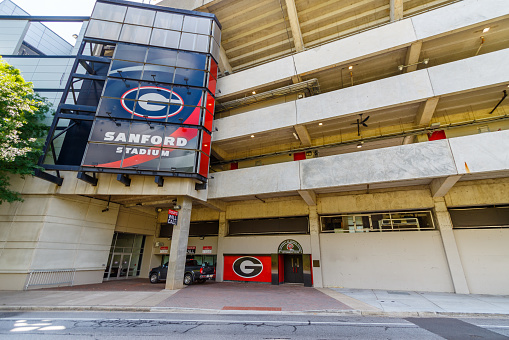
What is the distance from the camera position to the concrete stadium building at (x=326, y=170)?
11.5 m

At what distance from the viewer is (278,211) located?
1675 centimetres

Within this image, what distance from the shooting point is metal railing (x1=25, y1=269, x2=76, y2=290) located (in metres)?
11.4

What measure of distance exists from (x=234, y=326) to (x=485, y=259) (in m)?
13.6

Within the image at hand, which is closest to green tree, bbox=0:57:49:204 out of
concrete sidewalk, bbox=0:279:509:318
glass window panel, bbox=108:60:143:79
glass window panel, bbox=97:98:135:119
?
glass window panel, bbox=97:98:135:119

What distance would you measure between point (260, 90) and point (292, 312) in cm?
1422

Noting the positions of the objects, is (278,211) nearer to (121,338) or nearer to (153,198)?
(153,198)

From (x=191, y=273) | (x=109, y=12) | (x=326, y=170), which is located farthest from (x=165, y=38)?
(x=191, y=273)

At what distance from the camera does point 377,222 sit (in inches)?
558

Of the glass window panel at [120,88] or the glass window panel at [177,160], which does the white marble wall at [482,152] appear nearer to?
the glass window panel at [177,160]

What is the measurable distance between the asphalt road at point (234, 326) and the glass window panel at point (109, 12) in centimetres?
1728

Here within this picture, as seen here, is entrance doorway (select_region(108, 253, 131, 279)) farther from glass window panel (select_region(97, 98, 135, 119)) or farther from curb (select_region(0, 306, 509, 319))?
glass window panel (select_region(97, 98, 135, 119))

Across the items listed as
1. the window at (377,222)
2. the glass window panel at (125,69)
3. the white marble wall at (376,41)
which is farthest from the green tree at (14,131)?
the window at (377,222)

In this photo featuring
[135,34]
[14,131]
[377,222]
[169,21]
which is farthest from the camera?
[169,21]

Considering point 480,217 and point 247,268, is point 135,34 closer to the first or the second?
point 247,268
